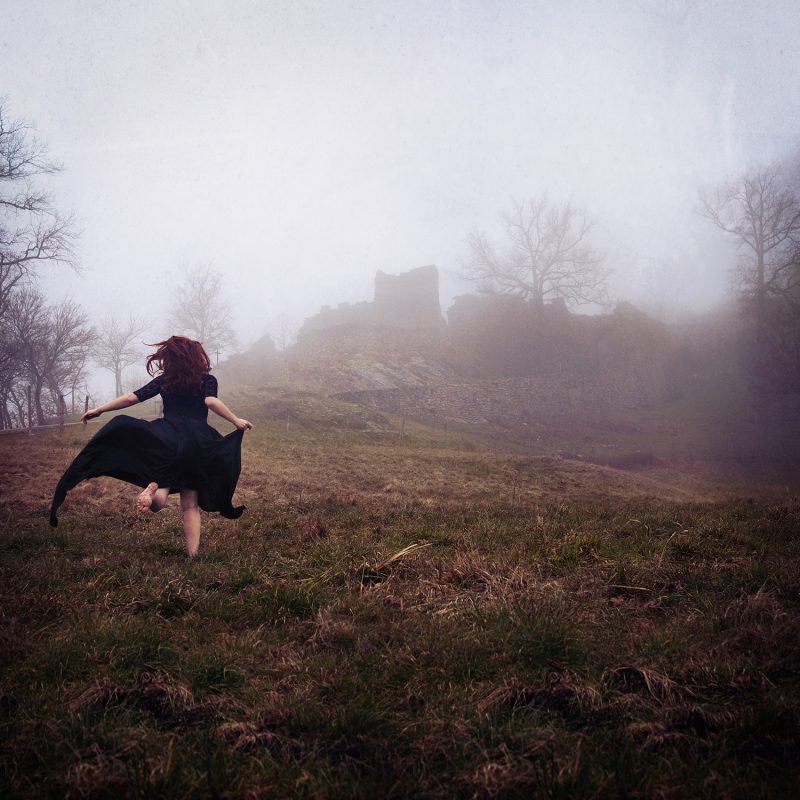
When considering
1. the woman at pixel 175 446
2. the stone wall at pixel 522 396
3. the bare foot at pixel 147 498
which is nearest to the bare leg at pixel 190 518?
the woman at pixel 175 446

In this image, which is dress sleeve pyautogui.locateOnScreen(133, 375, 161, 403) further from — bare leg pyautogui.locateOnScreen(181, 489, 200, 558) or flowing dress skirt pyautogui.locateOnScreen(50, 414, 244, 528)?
bare leg pyautogui.locateOnScreen(181, 489, 200, 558)

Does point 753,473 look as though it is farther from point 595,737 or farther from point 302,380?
point 302,380

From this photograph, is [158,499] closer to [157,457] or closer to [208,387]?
[157,457]

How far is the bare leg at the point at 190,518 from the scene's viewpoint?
5.74 meters

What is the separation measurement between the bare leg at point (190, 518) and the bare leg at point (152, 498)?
31 centimetres

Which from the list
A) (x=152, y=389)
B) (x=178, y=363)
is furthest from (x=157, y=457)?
(x=178, y=363)

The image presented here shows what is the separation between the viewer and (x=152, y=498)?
5.18m

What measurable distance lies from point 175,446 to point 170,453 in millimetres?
103

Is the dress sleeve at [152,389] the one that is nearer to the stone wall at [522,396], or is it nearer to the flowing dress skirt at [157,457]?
the flowing dress skirt at [157,457]

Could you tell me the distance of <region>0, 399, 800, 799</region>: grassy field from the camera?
213 centimetres

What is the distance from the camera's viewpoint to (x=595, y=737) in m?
2.40

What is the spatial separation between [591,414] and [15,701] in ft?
120

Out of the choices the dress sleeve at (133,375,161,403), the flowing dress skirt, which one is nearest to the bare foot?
the flowing dress skirt

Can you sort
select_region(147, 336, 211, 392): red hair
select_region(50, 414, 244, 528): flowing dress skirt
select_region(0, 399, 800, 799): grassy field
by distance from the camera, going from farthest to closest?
select_region(147, 336, 211, 392): red hair < select_region(50, 414, 244, 528): flowing dress skirt < select_region(0, 399, 800, 799): grassy field
